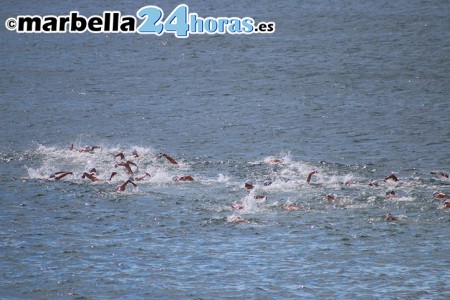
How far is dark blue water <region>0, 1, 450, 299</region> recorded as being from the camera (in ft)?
111

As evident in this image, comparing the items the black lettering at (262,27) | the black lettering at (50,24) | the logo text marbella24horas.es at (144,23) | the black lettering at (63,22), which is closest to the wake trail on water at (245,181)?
the black lettering at (262,27)

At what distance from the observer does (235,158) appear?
5325 cm

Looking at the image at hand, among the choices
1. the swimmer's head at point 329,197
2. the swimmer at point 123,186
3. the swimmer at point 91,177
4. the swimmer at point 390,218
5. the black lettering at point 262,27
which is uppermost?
the black lettering at point 262,27

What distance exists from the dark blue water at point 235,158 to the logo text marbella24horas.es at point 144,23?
1970mm

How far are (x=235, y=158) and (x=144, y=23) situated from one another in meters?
58.7

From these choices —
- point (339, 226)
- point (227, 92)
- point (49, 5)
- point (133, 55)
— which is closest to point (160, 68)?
point (133, 55)

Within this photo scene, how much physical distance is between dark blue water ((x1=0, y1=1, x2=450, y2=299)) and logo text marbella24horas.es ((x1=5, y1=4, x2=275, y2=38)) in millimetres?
1970

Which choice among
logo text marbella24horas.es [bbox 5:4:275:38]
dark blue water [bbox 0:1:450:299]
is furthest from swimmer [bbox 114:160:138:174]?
logo text marbella24horas.es [bbox 5:4:275:38]

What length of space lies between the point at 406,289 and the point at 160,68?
58359 millimetres

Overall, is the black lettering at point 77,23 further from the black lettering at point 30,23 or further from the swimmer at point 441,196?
the swimmer at point 441,196

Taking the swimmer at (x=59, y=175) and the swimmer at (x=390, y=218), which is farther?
the swimmer at (x=59, y=175)

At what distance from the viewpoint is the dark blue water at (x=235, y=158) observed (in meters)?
33.8

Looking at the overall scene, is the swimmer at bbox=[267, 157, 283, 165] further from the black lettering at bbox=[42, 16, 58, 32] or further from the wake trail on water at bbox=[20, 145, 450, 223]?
the black lettering at bbox=[42, 16, 58, 32]

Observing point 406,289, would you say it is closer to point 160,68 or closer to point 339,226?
point 339,226
